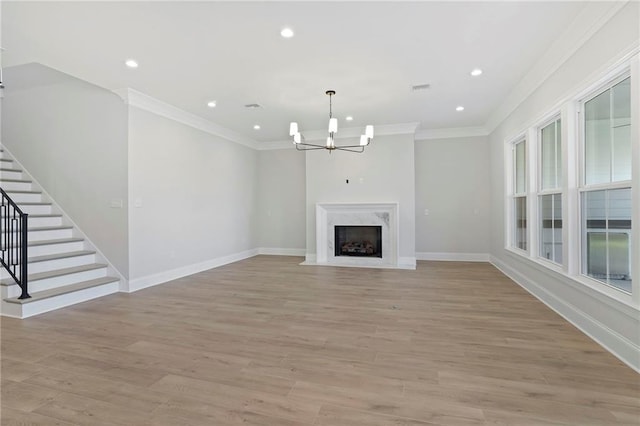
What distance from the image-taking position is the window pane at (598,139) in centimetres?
285

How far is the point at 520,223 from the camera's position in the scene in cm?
519

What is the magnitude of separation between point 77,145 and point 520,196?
690 cm

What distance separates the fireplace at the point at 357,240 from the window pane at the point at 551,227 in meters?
3.09

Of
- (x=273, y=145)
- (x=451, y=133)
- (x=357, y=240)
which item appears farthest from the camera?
(x=273, y=145)

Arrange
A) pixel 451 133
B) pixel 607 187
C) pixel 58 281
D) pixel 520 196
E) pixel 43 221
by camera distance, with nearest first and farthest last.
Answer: pixel 607 187 < pixel 58 281 < pixel 43 221 < pixel 520 196 < pixel 451 133

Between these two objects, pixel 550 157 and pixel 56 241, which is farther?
pixel 56 241

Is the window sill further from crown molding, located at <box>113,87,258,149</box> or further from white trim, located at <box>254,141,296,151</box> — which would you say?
crown molding, located at <box>113,87,258,149</box>

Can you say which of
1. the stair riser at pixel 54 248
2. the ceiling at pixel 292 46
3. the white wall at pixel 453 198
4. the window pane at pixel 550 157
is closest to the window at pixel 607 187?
the window pane at pixel 550 157

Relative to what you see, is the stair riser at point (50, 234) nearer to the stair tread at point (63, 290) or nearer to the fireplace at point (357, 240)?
the stair tread at point (63, 290)

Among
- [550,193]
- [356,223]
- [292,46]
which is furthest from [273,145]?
[550,193]

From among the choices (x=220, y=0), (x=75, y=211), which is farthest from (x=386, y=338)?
(x=75, y=211)

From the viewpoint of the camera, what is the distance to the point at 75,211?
4.98 m

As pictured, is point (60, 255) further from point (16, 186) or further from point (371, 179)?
point (371, 179)

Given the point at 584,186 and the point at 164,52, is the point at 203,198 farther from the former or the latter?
the point at 584,186
